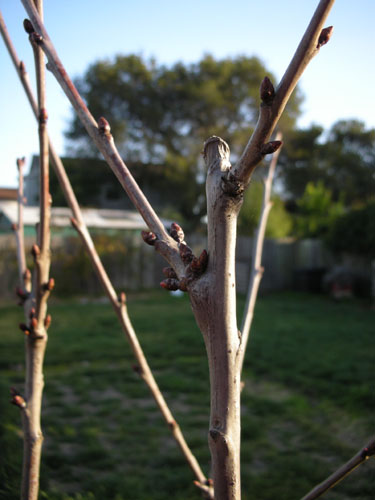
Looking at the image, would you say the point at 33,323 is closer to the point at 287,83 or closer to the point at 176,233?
the point at 176,233

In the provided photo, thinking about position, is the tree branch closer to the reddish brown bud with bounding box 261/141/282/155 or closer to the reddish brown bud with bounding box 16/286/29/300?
the reddish brown bud with bounding box 16/286/29/300

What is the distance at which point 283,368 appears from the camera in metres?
5.29

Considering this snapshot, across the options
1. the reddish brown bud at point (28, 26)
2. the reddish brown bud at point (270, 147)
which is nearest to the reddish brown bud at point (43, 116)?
the reddish brown bud at point (28, 26)

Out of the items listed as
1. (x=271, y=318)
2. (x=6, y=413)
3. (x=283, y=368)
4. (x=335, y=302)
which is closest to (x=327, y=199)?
(x=335, y=302)

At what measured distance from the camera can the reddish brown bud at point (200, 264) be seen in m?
0.78

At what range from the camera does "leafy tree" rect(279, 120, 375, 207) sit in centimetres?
2461

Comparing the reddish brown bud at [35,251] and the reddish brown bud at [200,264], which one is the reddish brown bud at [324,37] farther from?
the reddish brown bud at [35,251]

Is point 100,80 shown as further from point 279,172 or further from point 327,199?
point 327,199

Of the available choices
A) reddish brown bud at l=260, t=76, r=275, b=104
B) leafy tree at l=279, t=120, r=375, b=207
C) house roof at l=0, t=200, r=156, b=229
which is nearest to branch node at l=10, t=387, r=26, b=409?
reddish brown bud at l=260, t=76, r=275, b=104

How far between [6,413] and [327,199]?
15005 mm

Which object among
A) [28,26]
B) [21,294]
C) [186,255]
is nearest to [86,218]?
[21,294]

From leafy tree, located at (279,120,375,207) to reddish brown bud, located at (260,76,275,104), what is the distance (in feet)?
81.9

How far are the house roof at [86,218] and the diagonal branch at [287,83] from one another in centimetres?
1184

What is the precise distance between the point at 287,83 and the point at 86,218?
631 inches
